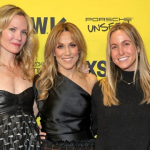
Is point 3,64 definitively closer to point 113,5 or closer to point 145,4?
point 113,5

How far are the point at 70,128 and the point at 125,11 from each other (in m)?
1.60

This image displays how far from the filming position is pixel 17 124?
233cm

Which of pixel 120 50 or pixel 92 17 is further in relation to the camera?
pixel 92 17

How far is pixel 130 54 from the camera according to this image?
2.34 metres

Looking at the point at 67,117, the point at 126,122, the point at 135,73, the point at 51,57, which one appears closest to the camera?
the point at 126,122

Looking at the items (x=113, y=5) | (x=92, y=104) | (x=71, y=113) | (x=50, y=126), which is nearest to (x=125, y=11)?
(x=113, y=5)

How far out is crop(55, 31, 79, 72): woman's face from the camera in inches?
Answer: 104

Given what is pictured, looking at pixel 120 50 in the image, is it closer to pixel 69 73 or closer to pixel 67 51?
pixel 67 51

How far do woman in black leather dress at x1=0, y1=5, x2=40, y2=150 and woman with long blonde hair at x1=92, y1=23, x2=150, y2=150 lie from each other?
68 centimetres

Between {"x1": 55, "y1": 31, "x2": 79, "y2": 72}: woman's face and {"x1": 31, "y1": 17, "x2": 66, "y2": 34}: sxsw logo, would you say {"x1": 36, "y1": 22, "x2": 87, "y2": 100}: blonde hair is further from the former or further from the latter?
{"x1": 31, "y1": 17, "x2": 66, "y2": 34}: sxsw logo

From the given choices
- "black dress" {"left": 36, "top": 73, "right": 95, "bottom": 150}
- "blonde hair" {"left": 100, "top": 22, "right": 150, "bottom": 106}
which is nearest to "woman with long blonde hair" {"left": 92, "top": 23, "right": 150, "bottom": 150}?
"blonde hair" {"left": 100, "top": 22, "right": 150, "bottom": 106}

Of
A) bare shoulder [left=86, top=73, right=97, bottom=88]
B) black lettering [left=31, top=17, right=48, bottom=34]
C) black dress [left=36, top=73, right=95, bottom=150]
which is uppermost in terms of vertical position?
black lettering [left=31, top=17, right=48, bottom=34]

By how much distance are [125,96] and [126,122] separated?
24 cm

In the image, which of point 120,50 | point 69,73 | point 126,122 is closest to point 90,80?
point 69,73
